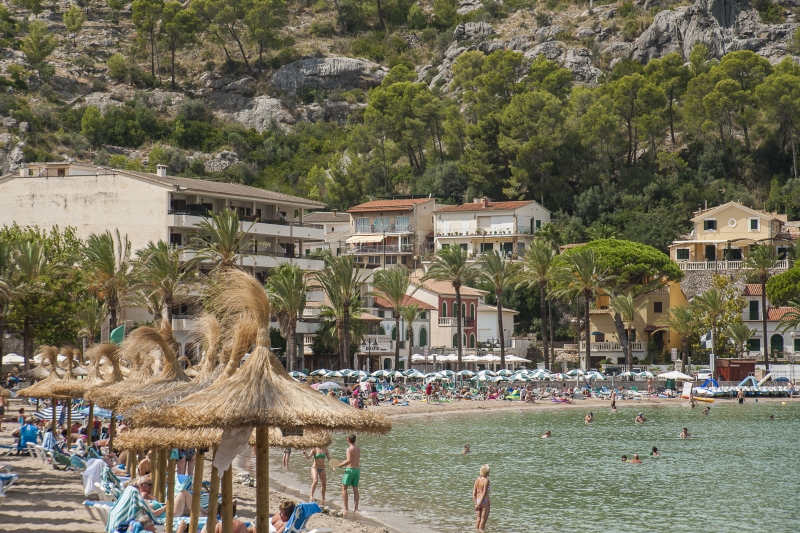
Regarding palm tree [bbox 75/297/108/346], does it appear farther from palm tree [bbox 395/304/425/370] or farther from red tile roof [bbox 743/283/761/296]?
red tile roof [bbox 743/283/761/296]

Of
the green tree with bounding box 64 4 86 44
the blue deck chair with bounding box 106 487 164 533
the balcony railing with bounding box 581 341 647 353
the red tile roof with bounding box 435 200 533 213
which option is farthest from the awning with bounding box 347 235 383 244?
the blue deck chair with bounding box 106 487 164 533

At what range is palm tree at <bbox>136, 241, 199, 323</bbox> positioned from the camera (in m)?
48.0

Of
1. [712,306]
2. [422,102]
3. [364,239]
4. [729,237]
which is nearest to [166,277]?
[712,306]

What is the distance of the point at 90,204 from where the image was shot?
6175 centimetres

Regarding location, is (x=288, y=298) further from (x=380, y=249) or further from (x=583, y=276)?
(x=380, y=249)

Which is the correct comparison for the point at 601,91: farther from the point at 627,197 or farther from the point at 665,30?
the point at 665,30

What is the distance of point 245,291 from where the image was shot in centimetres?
1165

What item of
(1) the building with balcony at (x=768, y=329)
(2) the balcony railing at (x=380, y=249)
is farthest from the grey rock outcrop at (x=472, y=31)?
(1) the building with balcony at (x=768, y=329)

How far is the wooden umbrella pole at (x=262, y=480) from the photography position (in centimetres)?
1140

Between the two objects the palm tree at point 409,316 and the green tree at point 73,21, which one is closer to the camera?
the palm tree at point 409,316

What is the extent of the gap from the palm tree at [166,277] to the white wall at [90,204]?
27.2ft

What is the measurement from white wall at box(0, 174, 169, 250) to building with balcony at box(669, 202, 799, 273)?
42.2 metres

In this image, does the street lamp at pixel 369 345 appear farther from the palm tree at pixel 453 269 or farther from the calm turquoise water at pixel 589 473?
the calm turquoise water at pixel 589 473

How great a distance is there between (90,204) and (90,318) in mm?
12836
